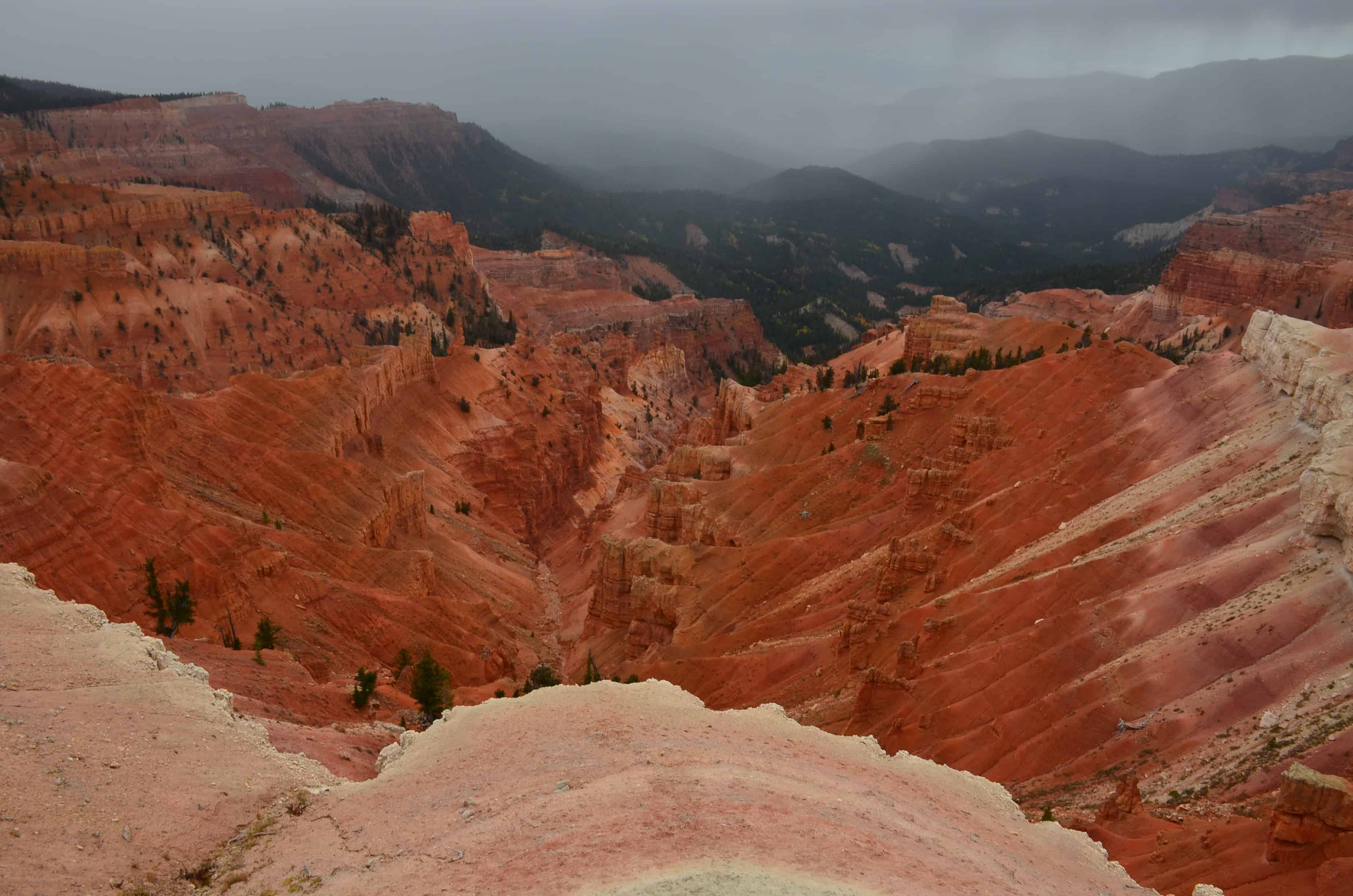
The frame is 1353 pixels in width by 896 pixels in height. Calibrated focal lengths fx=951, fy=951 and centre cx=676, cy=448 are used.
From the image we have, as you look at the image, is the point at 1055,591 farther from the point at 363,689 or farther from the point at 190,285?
the point at 190,285

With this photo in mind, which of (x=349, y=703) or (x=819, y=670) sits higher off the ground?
(x=349, y=703)

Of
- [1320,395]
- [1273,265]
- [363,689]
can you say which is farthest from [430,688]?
[1273,265]

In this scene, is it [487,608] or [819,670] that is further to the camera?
[487,608]

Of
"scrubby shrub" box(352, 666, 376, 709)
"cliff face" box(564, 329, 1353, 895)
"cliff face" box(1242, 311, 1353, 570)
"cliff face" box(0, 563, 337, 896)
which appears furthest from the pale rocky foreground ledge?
"cliff face" box(1242, 311, 1353, 570)

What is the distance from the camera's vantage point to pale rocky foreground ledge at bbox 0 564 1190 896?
495 inches

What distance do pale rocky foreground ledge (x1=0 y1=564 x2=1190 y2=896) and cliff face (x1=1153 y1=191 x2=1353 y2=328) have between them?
7654 cm

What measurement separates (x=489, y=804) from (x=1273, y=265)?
111 meters

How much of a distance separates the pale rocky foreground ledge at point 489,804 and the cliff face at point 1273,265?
7654 centimetres

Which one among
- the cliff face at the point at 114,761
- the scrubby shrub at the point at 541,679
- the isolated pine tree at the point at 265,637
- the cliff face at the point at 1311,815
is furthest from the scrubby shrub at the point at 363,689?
the cliff face at the point at 1311,815

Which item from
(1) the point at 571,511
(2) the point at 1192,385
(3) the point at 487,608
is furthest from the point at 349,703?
(1) the point at 571,511

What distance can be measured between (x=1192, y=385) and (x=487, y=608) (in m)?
36.6

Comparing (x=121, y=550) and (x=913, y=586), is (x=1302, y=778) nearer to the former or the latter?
(x=913, y=586)

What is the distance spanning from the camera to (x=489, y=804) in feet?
47.9

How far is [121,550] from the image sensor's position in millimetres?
32438
